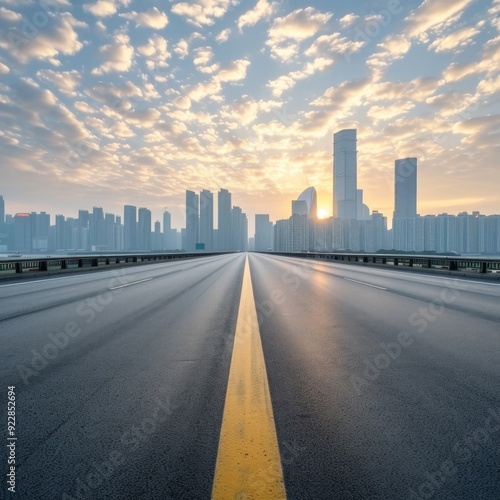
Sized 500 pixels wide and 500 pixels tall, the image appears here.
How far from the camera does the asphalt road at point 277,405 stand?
171cm

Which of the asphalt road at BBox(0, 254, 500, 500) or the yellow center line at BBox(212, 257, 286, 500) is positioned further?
the asphalt road at BBox(0, 254, 500, 500)

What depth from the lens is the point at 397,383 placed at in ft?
10.0

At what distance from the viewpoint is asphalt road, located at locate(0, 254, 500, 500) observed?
5.60ft

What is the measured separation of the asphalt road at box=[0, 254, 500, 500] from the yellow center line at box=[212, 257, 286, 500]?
0.20 ft

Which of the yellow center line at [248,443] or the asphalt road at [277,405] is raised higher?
the yellow center line at [248,443]

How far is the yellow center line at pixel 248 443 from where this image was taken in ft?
5.21

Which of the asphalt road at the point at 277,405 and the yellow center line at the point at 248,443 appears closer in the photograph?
the yellow center line at the point at 248,443

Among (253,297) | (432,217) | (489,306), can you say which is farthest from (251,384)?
(432,217)

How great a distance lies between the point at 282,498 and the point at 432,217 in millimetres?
171734

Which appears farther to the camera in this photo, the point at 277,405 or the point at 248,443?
the point at 277,405

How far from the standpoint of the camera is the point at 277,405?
99.1 inches

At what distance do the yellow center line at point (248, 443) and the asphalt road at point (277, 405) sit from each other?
60 millimetres

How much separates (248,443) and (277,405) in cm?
59

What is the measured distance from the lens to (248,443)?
1.98m
